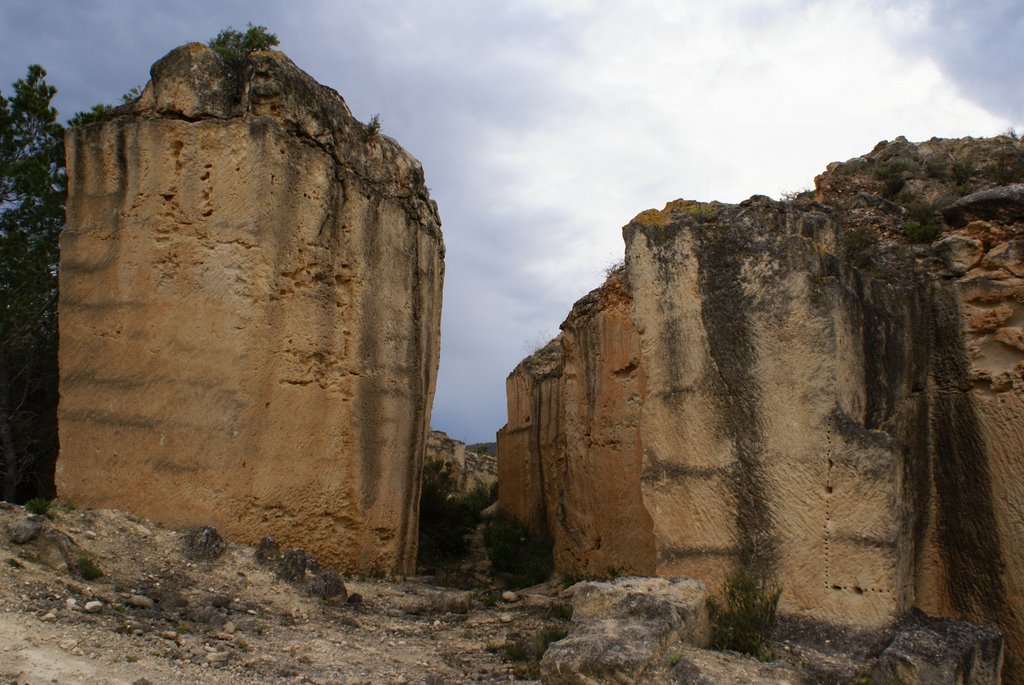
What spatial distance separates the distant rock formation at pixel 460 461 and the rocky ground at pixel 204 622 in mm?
9611

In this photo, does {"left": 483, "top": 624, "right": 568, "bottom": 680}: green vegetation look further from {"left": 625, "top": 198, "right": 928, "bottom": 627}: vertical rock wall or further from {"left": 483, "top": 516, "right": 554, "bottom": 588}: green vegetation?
{"left": 483, "top": 516, "right": 554, "bottom": 588}: green vegetation

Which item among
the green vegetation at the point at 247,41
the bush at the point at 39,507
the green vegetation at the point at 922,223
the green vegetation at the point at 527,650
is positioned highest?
the green vegetation at the point at 247,41

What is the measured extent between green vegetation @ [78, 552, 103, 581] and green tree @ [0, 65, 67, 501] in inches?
177

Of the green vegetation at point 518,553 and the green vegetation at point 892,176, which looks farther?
the green vegetation at point 518,553

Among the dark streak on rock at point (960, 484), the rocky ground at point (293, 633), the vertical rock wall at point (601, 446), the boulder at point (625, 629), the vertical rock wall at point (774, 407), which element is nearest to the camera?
the boulder at point (625, 629)

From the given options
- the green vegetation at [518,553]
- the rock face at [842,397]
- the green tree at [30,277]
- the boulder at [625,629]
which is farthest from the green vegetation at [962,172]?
the green tree at [30,277]

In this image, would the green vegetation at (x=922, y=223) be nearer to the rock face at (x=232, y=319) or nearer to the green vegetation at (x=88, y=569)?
the rock face at (x=232, y=319)

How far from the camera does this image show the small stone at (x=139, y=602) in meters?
5.74

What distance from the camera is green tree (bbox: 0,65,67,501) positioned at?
33.4ft

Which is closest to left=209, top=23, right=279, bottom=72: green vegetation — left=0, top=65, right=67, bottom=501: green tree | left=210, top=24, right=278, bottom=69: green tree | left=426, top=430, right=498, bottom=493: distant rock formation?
left=210, top=24, right=278, bottom=69: green tree

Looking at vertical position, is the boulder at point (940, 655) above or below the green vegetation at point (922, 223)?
below

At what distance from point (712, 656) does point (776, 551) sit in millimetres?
1034

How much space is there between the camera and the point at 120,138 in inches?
313

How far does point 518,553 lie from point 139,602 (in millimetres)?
6031
